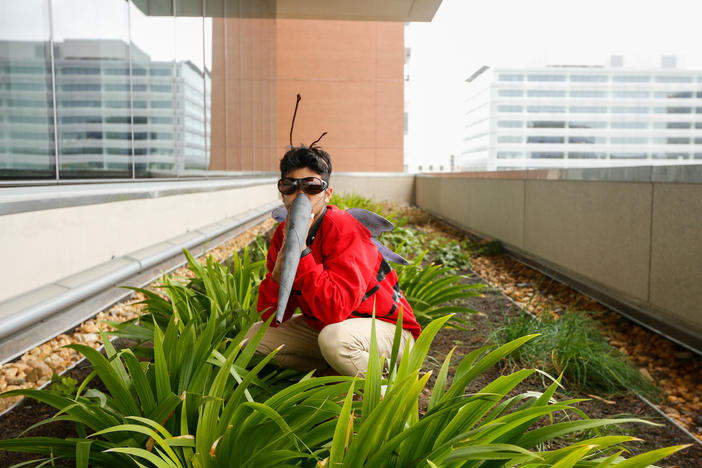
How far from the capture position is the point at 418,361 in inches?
77.7

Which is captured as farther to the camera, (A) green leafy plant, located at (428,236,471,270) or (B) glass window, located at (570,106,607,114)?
(A) green leafy plant, located at (428,236,471,270)

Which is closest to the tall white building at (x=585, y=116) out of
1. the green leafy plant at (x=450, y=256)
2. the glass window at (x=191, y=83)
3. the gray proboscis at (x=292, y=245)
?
the green leafy plant at (x=450, y=256)

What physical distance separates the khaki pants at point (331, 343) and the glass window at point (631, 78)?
17.9 feet

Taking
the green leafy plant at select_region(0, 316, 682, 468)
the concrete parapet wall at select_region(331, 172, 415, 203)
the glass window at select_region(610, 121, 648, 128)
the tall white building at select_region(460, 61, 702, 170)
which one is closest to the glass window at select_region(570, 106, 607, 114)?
the tall white building at select_region(460, 61, 702, 170)

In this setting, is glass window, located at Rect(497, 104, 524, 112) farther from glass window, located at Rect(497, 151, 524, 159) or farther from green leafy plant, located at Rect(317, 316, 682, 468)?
green leafy plant, located at Rect(317, 316, 682, 468)

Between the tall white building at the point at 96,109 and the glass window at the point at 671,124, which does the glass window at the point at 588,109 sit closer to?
the glass window at the point at 671,124

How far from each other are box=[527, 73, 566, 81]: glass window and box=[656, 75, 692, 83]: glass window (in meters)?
1.56

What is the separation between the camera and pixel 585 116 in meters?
7.29

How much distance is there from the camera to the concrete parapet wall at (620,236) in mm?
4062

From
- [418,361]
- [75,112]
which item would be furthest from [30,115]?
[418,361]

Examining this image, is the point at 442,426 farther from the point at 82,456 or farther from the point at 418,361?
the point at 82,456

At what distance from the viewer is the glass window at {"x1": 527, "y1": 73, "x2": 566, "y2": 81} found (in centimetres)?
801

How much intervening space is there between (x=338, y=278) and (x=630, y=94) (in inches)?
225

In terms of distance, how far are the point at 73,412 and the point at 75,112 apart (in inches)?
98.6
